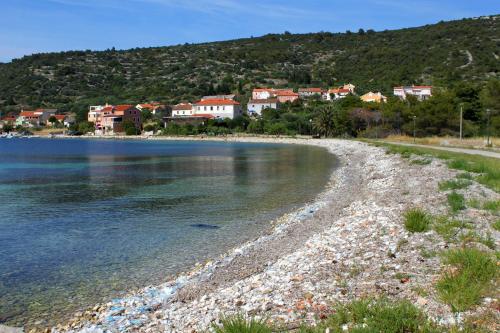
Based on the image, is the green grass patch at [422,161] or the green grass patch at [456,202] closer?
the green grass patch at [456,202]

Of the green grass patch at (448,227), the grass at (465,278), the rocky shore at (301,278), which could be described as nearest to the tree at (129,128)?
the rocky shore at (301,278)

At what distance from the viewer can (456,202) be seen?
50.2 feet

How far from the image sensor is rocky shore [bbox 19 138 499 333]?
316 inches

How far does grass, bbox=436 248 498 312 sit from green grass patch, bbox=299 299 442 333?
72 cm

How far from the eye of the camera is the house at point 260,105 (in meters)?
140

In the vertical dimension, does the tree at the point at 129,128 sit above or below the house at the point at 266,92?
below

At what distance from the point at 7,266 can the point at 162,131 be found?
127 metres

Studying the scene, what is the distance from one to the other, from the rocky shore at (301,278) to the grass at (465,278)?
19 cm

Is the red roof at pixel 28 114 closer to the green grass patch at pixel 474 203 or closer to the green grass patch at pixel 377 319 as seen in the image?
the green grass patch at pixel 474 203

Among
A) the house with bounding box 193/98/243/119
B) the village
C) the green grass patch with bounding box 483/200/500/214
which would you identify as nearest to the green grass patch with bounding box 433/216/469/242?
the green grass patch with bounding box 483/200/500/214

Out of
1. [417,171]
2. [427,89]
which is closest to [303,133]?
[427,89]

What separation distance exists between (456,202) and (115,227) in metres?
12.4

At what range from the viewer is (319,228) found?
1664 centimetres

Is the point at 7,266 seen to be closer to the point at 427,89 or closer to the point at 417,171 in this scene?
the point at 417,171
